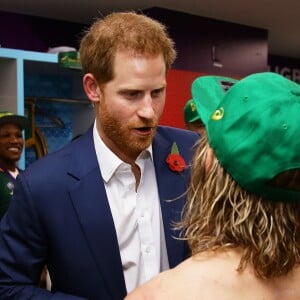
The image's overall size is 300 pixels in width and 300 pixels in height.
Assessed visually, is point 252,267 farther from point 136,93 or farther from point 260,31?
point 260,31

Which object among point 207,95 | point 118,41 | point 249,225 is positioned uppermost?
point 118,41

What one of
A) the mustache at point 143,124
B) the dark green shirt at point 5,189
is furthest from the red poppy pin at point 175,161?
the dark green shirt at point 5,189

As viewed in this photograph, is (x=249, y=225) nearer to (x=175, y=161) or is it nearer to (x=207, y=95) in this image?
(x=207, y=95)

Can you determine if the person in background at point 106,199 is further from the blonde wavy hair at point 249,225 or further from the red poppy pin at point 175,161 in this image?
the blonde wavy hair at point 249,225

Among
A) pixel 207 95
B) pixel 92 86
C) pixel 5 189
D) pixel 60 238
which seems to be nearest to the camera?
pixel 207 95

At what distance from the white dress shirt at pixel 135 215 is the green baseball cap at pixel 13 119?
155 cm

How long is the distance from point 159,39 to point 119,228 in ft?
1.57

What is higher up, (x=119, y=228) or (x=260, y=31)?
(x=260, y=31)

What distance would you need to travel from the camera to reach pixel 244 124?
2.67ft

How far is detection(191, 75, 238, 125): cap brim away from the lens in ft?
3.11

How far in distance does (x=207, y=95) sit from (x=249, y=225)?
268 mm

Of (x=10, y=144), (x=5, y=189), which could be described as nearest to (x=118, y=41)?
(x=5, y=189)

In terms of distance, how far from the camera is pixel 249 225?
856mm

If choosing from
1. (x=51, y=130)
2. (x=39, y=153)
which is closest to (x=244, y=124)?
(x=39, y=153)
